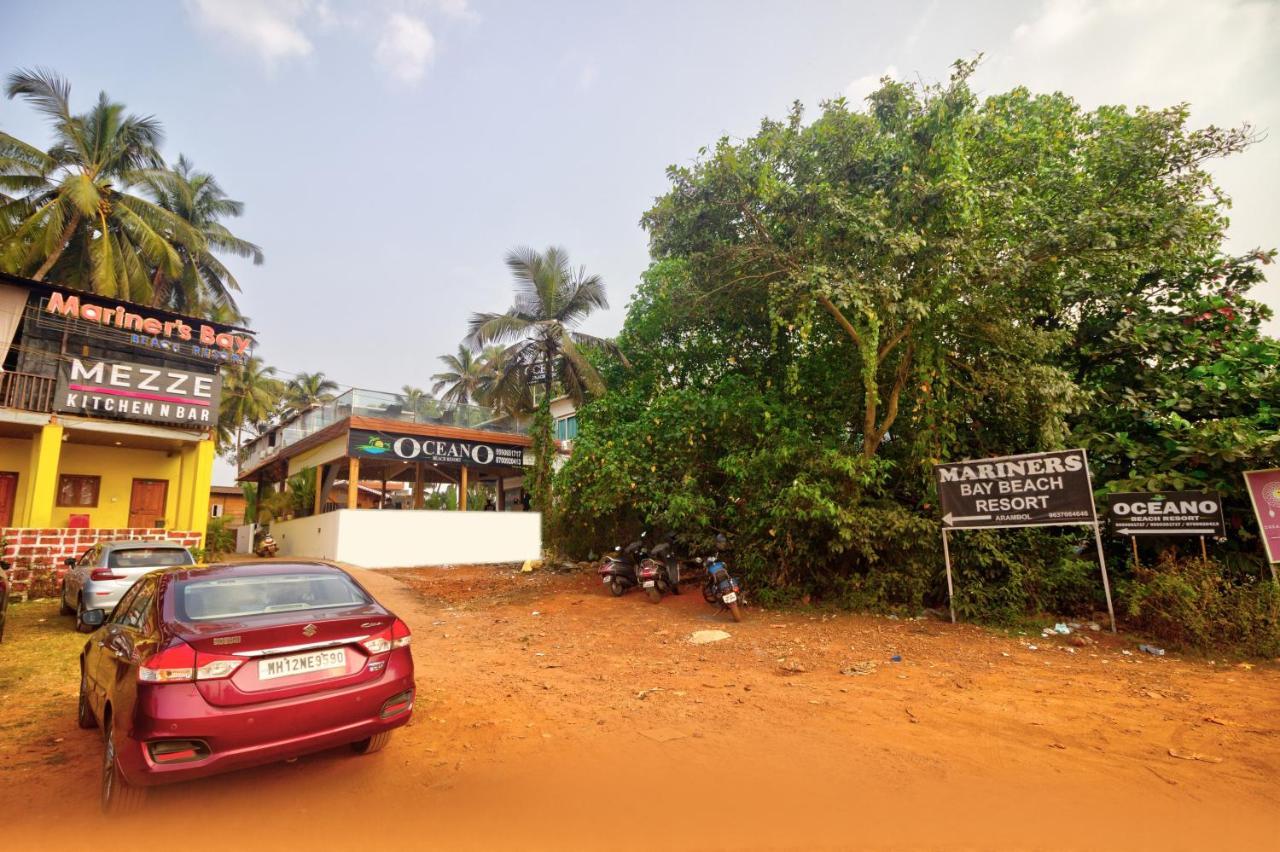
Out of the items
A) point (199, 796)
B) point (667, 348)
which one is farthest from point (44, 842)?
point (667, 348)

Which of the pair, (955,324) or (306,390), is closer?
(955,324)

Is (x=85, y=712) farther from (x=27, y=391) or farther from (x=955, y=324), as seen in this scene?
(x=27, y=391)

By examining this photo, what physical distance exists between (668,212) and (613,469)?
4.84m

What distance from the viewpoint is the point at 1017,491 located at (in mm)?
8484

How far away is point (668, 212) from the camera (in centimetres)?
1036

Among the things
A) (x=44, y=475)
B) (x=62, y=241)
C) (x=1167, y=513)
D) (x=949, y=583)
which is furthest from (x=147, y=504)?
(x=1167, y=513)

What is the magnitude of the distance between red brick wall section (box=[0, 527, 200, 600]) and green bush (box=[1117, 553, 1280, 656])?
17.7 m

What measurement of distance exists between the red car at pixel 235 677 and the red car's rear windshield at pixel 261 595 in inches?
0.4

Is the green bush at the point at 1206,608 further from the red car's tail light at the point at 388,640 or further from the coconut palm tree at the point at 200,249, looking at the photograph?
the coconut palm tree at the point at 200,249

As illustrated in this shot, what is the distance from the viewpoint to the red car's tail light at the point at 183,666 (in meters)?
3.27

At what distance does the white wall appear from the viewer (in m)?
19.0

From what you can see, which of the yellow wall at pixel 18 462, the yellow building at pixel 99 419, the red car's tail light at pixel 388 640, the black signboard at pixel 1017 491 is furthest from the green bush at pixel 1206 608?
the yellow wall at pixel 18 462

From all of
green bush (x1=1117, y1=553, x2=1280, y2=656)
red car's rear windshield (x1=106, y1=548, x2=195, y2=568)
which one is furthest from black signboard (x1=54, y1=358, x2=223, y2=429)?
green bush (x1=1117, y1=553, x2=1280, y2=656)

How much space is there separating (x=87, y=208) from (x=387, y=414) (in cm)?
979
